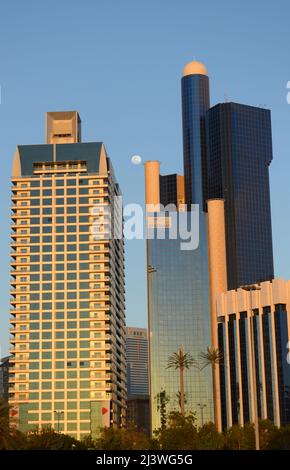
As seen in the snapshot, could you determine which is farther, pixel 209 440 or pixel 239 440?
pixel 239 440

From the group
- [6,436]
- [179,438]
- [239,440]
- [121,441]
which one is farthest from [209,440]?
[6,436]

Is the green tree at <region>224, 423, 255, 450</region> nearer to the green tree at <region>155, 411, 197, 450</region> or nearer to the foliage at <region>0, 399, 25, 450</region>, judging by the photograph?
the green tree at <region>155, 411, 197, 450</region>

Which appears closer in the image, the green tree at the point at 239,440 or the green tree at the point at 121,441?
the green tree at the point at 239,440

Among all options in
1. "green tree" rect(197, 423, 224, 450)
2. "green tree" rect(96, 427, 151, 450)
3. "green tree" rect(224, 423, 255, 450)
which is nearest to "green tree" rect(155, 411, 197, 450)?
"green tree" rect(197, 423, 224, 450)

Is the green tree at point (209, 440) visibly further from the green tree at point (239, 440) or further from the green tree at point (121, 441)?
the green tree at point (121, 441)

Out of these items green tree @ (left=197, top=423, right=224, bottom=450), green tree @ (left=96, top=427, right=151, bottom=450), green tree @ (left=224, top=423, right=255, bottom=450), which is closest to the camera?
green tree @ (left=197, top=423, right=224, bottom=450)

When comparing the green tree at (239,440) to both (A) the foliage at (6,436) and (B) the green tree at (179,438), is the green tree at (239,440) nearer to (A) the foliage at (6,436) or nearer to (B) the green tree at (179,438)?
(B) the green tree at (179,438)

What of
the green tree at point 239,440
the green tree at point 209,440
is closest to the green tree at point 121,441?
the green tree at point 209,440

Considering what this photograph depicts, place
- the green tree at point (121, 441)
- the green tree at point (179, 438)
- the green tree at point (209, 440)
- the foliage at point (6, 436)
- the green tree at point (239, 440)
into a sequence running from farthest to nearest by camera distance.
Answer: the green tree at point (121, 441)
the green tree at point (239, 440)
the green tree at point (179, 438)
the green tree at point (209, 440)
the foliage at point (6, 436)

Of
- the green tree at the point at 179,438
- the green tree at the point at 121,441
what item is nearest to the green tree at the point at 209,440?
the green tree at the point at 179,438

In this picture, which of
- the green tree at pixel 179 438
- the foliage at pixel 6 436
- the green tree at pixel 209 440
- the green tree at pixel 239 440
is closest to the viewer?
the foliage at pixel 6 436

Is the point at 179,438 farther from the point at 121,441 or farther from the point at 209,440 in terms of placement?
the point at 121,441
